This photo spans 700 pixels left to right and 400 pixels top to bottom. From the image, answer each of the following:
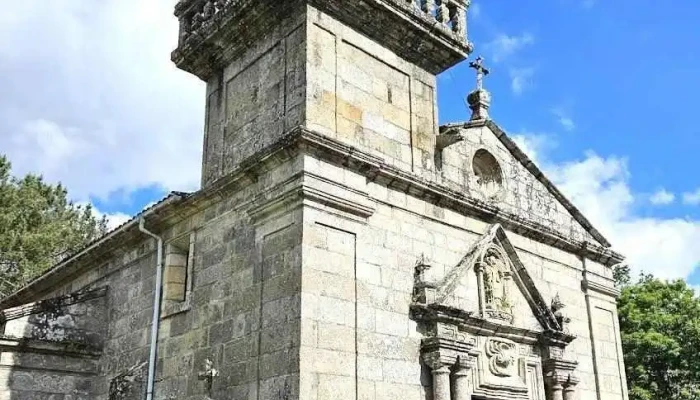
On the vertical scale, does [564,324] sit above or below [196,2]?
below

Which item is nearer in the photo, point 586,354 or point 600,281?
point 586,354

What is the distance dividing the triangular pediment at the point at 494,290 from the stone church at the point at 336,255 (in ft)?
0.10

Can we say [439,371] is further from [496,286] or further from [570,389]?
[570,389]

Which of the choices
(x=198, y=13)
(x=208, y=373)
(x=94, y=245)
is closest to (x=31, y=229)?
(x=94, y=245)

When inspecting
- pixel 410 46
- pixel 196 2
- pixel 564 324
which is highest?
pixel 196 2

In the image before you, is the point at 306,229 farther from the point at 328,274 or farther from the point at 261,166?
the point at 261,166

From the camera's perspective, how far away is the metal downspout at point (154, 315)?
402 inches

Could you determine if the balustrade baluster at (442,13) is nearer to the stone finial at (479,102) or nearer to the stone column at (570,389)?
the stone finial at (479,102)

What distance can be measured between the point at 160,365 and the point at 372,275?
3476 mm

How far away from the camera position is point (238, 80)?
10688 millimetres

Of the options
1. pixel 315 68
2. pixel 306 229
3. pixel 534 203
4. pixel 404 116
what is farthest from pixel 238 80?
pixel 534 203


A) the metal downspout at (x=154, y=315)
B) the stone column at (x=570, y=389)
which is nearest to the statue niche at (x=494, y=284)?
the stone column at (x=570, y=389)

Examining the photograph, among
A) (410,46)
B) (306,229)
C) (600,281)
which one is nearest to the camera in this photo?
(306,229)

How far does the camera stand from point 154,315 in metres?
10.6
